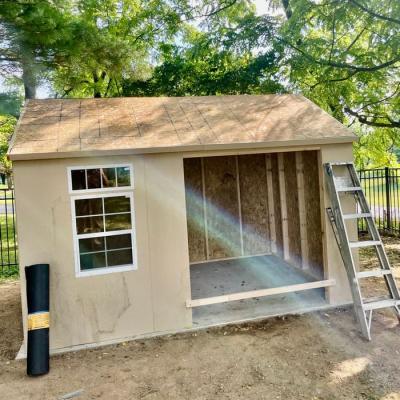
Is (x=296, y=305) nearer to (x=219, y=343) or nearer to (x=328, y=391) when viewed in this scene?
(x=219, y=343)

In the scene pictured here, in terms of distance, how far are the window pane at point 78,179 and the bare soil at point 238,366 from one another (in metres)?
1.95

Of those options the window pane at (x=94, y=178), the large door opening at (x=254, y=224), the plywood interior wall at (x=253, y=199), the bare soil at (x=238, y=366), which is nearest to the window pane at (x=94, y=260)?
the window pane at (x=94, y=178)

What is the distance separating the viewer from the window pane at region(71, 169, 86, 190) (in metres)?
4.44

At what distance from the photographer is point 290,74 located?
9.84 metres

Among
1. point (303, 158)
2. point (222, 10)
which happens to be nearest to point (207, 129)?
point (303, 158)

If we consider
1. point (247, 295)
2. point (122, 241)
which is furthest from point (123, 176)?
point (247, 295)

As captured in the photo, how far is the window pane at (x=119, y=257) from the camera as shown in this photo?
4629 millimetres

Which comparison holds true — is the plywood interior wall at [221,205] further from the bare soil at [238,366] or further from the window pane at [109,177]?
the window pane at [109,177]

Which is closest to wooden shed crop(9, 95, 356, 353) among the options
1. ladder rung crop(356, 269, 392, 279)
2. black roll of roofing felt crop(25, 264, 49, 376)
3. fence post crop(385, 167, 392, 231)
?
black roll of roofing felt crop(25, 264, 49, 376)

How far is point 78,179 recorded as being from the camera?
176 inches

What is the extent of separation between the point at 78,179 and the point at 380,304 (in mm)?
3980

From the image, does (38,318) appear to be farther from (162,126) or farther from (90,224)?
(162,126)

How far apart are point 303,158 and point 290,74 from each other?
448 centimetres

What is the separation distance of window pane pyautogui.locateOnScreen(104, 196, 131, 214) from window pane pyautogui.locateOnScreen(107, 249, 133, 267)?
51 cm
